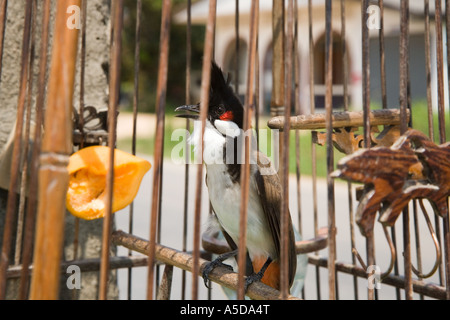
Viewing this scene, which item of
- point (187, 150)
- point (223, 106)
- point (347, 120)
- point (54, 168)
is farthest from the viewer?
point (223, 106)

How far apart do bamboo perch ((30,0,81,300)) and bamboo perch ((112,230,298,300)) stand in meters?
0.37

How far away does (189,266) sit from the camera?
38.2 inches

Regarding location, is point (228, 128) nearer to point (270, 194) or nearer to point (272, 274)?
point (270, 194)

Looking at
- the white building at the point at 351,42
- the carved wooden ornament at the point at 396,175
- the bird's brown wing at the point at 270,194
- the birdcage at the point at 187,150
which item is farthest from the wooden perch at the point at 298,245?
the white building at the point at 351,42

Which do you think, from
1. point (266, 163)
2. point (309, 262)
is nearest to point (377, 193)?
point (266, 163)

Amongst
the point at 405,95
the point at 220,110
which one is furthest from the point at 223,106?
the point at 405,95

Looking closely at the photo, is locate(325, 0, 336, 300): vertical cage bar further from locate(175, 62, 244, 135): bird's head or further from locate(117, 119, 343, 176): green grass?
locate(117, 119, 343, 176): green grass

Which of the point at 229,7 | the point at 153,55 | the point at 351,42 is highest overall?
the point at 153,55

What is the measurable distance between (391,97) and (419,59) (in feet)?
2.87

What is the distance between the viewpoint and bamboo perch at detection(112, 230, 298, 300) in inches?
33.1

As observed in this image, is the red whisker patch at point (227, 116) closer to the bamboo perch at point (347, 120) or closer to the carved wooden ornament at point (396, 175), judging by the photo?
the bamboo perch at point (347, 120)

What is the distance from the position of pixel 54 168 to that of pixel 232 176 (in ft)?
2.12

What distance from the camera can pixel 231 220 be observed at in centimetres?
123
